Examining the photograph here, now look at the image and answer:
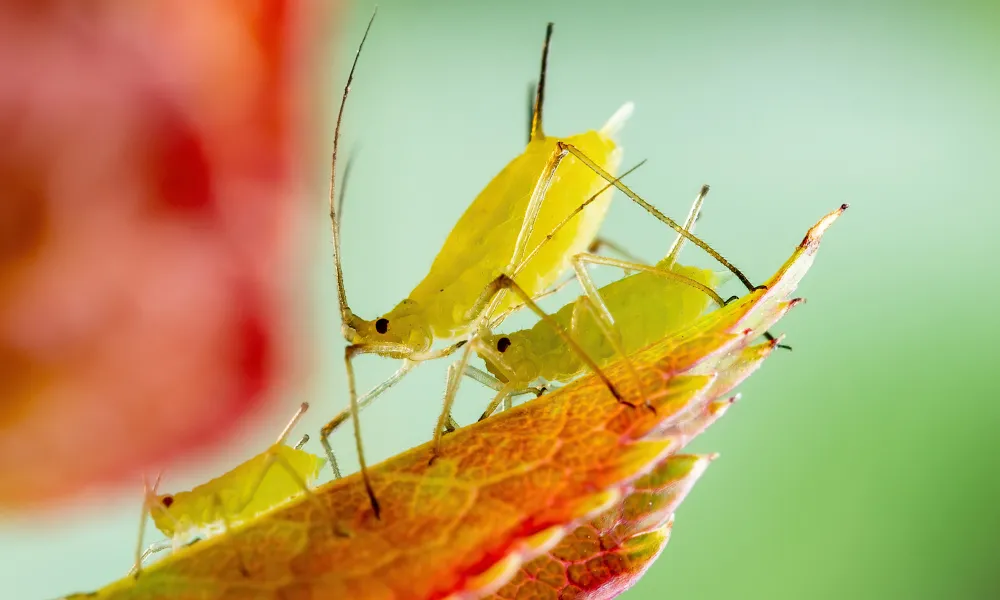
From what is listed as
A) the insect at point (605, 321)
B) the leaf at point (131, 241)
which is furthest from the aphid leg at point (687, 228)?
the leaf at point (131, 241)

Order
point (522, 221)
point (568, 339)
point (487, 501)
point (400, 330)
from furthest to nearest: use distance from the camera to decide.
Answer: point (400, 330) < point (522, 221) < point (568, 339) < point (487, 501)

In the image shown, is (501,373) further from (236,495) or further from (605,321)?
(236,495)

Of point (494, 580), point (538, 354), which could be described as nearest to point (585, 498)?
point (494, 580)

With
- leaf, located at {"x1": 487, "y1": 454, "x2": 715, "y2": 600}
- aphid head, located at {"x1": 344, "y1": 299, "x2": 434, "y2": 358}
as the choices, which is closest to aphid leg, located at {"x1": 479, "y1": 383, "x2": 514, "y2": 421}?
aphid head, located at {"x1": 344, "y1": 299, "x2": 434, "y2": 358}

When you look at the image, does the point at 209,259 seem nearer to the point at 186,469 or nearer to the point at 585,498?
the point at 186,469

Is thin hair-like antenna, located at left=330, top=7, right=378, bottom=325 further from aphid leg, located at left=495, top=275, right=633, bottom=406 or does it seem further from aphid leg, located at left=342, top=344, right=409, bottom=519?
aphid leg, located at left=495, top=275, right=633, bottom=406

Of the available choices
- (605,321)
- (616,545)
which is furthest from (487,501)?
(605,321)

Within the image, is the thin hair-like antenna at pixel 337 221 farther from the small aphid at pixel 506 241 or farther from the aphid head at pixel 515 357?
the aphid head at pixel 515 357
